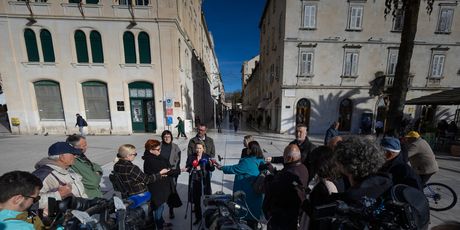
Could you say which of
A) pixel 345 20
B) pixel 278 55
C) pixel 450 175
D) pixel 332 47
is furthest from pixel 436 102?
pixel 278 55

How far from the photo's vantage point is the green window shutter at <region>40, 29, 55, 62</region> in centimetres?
1095

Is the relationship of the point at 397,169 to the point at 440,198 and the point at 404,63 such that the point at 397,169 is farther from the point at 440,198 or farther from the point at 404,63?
the point at 404,63

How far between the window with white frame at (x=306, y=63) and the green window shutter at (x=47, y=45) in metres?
18.0

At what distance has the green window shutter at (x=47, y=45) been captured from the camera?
10.9 meters

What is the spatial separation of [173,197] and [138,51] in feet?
38.3

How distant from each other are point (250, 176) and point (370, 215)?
1.52 meters

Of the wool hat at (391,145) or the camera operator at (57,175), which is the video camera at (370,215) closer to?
the wool hat at (391,145)

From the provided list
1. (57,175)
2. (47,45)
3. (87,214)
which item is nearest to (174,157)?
(57,175)

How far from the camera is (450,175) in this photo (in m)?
5.21

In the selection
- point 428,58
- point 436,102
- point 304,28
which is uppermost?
point 304,28

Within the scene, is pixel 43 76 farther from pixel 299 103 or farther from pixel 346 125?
pixel 346 125

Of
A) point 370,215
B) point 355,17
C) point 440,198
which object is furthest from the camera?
point 355,17

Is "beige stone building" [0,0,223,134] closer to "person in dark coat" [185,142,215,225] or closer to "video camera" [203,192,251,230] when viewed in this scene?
"person in dark coat" [185,142,215,225]

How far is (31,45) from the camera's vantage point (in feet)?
36.3
